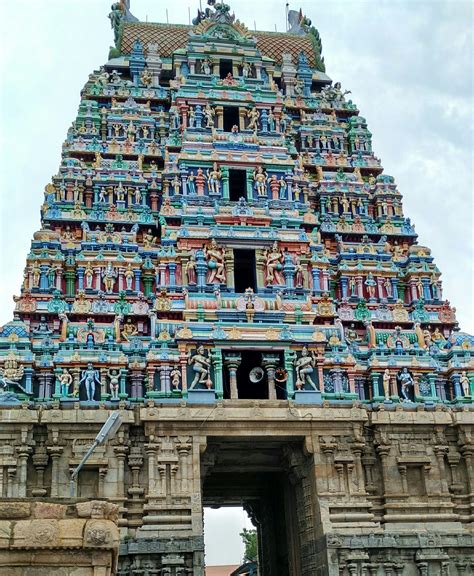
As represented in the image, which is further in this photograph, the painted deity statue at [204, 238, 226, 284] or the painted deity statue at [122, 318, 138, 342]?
the painted deity statue at [204, 238, 226, 284]

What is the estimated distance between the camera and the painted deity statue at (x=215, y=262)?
29.7 m

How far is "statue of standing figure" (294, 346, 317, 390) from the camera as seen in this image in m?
27.5

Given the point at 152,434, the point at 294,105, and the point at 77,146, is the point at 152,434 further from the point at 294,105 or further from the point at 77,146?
the point at 294,105

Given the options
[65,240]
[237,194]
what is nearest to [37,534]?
[65,240]

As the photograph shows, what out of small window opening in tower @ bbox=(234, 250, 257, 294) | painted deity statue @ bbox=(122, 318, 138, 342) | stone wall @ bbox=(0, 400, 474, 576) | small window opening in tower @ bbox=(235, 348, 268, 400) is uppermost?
small window opening in tower @ bbox=(234, 250, 257, 294)

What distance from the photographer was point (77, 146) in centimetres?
3447

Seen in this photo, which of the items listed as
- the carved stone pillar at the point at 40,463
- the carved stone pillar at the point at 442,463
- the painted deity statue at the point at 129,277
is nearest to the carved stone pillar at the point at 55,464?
the carved stone pillar at the point at 40,463

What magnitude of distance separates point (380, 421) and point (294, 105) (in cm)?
1726

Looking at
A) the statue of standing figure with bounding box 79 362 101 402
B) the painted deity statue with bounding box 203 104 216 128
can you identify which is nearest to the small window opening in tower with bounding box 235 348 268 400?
the statue of standing figure with bounding box 79 362 101 402

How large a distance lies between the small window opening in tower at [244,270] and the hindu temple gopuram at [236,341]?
0.09 meters

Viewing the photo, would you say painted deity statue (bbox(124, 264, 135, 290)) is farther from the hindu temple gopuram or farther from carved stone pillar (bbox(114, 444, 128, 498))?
carved stone pillar (bbox(114, 444, 128, 498))

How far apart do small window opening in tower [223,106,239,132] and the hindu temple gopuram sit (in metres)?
0.07

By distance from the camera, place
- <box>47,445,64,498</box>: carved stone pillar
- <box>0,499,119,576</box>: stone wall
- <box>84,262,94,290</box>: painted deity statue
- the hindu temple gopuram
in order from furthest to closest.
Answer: <box>84,262,94,290</box>: painted deity statue
the hindu temple gopuram
<box>47,445,64,498</box>: carved stone pillar
<box>0,499,119,576</box>: stone wall

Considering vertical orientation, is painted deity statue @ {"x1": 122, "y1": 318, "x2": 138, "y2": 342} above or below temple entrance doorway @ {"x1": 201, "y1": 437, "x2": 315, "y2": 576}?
above
